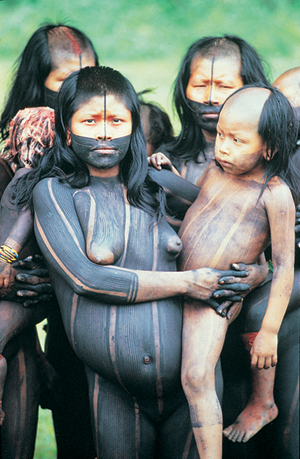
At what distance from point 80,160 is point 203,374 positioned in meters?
1.03

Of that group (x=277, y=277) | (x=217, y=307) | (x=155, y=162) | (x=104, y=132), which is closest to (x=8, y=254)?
(x=104, y=132)

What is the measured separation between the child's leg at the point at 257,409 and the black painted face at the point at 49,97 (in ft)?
5.74

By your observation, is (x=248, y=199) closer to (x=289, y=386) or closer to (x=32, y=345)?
(x=289, y=386)

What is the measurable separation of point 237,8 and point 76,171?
86.9 inches

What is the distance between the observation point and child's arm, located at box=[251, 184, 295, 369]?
2572 mm

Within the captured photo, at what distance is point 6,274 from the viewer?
2793 millimetres

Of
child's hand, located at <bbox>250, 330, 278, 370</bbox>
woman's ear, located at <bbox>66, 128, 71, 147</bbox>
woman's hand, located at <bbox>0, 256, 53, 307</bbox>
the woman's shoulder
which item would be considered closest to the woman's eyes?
woman's ear, located at <bbox>66, 128, 71, 147</bbox>

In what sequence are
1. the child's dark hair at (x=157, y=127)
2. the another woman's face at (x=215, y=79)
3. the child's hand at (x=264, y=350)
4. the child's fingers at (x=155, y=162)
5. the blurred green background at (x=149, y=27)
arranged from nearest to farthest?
1. the child's hand at (x=264, y=350)
2. the child's fingers at (x=155, y=162)
3. the another woman's face at (x=215, y=79)
4. the child's dark hair at (x=157, y=127)
5. the blurred green background at (x=149, y=27)

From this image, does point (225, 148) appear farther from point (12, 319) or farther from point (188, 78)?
point (12, 319)

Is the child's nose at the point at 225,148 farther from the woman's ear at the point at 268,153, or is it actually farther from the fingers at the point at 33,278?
the fingers at the point at 33,278

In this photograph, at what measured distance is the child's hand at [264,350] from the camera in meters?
2.58

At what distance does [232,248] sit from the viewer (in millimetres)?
2670

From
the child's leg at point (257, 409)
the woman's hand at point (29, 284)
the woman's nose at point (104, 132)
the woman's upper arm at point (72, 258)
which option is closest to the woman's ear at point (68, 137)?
the woman's nose at point (104, 132)

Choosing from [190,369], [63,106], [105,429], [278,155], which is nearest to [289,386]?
[190,369]
